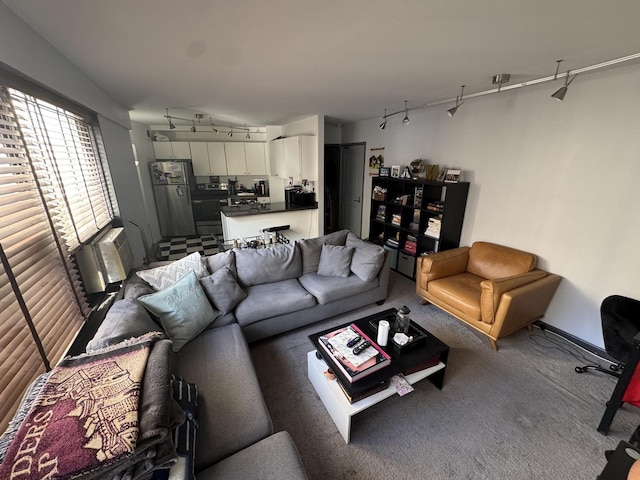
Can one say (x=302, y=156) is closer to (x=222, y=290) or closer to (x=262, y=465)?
(x=222, y=290)

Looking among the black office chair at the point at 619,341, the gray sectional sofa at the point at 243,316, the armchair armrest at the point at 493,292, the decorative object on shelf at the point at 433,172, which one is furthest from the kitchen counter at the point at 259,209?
the black office chair at the point at 619,341

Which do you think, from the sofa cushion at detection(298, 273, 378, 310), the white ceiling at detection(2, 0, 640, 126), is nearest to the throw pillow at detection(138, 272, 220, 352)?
the sofa cushion at detection(298, 273, 378, 310)

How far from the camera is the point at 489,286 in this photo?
2.24 metres

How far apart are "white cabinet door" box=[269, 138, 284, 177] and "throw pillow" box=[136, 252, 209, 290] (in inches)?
125

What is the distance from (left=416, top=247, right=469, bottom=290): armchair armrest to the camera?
2.85 meters

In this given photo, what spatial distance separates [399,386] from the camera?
1.65m

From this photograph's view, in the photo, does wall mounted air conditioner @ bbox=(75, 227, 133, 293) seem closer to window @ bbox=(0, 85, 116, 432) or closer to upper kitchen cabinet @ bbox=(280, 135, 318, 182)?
window @ bbox=(0, 85, 116, 432)

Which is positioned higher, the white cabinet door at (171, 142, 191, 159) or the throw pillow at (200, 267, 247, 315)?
the white cabinet door at (171, 142, 191, 159)

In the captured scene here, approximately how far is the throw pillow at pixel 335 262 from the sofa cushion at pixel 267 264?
10.7 inches

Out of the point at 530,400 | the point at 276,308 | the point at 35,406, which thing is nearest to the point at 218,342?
the point at 276,308

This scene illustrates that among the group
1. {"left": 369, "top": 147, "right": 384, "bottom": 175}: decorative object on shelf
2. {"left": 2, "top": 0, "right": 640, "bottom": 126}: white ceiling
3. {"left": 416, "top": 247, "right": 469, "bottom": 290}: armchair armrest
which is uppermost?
{"left": 2, "top": 0, "right": 640, "bottom": 126}: white ceiling

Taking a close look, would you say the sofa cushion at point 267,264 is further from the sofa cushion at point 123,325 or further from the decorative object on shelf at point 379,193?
the decorative object on shelf at point 379,193

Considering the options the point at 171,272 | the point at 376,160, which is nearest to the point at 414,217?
the point at 376,160

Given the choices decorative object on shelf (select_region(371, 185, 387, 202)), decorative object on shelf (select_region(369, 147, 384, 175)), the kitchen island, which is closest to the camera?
decorative object on shelf (select_region(371, 185, 387, 202))
